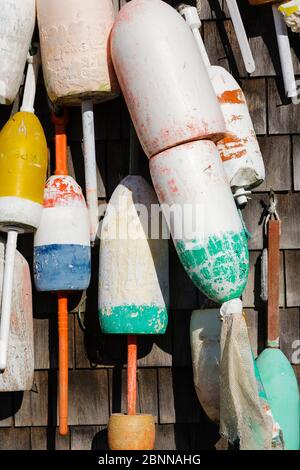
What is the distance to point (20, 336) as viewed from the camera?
2768 mm

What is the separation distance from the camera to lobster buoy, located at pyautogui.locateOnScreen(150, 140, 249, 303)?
257 centimetres

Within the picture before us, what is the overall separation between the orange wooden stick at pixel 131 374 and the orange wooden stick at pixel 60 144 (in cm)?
60

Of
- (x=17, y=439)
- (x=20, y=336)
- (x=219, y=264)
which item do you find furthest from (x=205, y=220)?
(x=17, y=439)

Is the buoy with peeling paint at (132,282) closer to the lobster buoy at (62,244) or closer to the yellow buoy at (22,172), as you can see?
the lobster buoy at (62,244)

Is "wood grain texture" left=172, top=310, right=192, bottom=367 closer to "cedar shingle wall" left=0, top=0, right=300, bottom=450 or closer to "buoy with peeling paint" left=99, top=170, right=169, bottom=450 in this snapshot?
"cedar shingle wall" left=0, top=0, right=300, bottom=450

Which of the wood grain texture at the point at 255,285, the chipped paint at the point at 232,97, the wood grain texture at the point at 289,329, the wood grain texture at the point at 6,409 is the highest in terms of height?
the chipped paint at the point at 232,97

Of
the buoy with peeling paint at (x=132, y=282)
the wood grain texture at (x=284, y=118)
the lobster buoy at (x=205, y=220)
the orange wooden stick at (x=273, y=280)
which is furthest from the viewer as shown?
the wood grain texture at (x=284, y=118)

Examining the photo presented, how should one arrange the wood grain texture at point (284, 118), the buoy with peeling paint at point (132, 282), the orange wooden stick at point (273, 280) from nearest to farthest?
the buoy with peeling paint at point (132, 282), the orange wooden stick at point (273, 280), the wood grain texture at point (284, 118)

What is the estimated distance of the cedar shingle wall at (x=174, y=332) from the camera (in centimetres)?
288

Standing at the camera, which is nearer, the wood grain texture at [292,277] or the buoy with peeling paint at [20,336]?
the buoy with peeling paint at [20,336]

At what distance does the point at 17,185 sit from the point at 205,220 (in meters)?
0.60

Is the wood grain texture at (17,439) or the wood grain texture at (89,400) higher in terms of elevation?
the wood grain texture at (89,400)

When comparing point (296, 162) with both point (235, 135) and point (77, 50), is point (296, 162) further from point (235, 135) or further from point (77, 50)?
point (77, 50)

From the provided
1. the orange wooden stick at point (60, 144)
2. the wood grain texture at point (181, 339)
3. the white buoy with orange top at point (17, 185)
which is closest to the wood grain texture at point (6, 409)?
the white buoy with orange top at point (17, 185)
